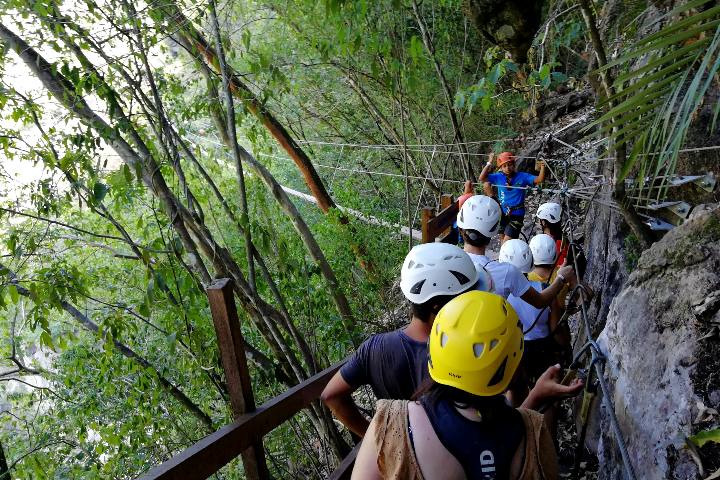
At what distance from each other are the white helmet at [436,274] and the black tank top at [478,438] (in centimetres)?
72

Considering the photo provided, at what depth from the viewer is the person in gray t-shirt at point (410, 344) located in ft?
6.73

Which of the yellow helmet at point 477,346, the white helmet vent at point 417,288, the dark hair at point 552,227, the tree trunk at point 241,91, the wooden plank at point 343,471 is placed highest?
the tree trunk at point 241,91

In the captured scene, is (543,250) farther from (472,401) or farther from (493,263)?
(472,401)

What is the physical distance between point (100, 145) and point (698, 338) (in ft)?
10.1

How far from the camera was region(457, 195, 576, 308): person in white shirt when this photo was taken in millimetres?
3012

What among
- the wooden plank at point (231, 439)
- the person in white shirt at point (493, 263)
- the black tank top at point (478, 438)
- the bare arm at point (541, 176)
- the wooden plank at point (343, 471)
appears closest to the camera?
the black tank top at point (478, 438)

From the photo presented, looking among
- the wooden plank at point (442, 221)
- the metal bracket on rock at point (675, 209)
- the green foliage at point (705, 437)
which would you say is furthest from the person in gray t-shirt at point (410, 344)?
the wooden plank at point (442, 221)

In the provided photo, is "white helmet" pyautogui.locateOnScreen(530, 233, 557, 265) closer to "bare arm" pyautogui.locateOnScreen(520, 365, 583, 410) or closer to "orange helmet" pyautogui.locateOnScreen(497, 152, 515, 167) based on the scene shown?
"orange helmet" pyautogui.locateOnScreen(497, 152, 515, 167)

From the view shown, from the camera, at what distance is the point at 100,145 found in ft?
10.3

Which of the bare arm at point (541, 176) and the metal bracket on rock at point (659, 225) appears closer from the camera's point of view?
the metal bracket on rock at point (659, 225)

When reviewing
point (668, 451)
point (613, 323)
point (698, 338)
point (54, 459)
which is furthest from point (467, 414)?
point (54, 459)

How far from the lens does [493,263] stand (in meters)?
3.12

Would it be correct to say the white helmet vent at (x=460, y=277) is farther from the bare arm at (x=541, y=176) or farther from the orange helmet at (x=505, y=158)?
the orange helmet at (x=505, y=158)

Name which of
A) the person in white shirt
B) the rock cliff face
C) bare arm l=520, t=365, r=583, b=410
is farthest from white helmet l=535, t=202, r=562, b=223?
bare arm l=520, t=365, r=583, b=410
